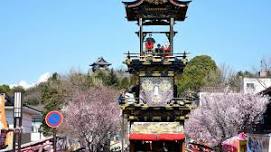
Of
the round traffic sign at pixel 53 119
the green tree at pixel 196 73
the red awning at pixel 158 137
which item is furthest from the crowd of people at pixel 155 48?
the green tree at pixel 196 73

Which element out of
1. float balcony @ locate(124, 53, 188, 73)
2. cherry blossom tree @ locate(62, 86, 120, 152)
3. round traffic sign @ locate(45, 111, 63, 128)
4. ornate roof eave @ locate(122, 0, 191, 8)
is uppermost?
ornate roof eave @ locate(122, 0, 191, 8)

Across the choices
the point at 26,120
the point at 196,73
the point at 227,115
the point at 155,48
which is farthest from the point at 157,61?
the point at 196,73

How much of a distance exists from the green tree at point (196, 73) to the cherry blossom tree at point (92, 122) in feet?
97.2

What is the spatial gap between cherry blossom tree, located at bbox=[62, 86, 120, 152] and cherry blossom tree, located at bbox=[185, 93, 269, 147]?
1209cm

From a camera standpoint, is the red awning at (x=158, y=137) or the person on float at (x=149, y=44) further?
the person on float at (x=149, y=44)

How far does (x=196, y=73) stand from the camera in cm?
10762

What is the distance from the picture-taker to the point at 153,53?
41062 millimetres

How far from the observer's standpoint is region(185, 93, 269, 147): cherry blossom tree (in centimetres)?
5422

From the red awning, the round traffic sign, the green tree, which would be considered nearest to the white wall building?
the red awning

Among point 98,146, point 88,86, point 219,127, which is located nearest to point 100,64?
point 88,86

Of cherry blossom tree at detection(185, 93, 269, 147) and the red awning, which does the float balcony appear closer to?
the red awning

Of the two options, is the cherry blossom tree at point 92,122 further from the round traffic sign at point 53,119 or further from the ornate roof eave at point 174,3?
the round traffic sign at point 53,119

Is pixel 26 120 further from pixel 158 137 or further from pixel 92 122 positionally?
pixel 158 137

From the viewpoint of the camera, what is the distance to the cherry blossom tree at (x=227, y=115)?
54.2 meters
